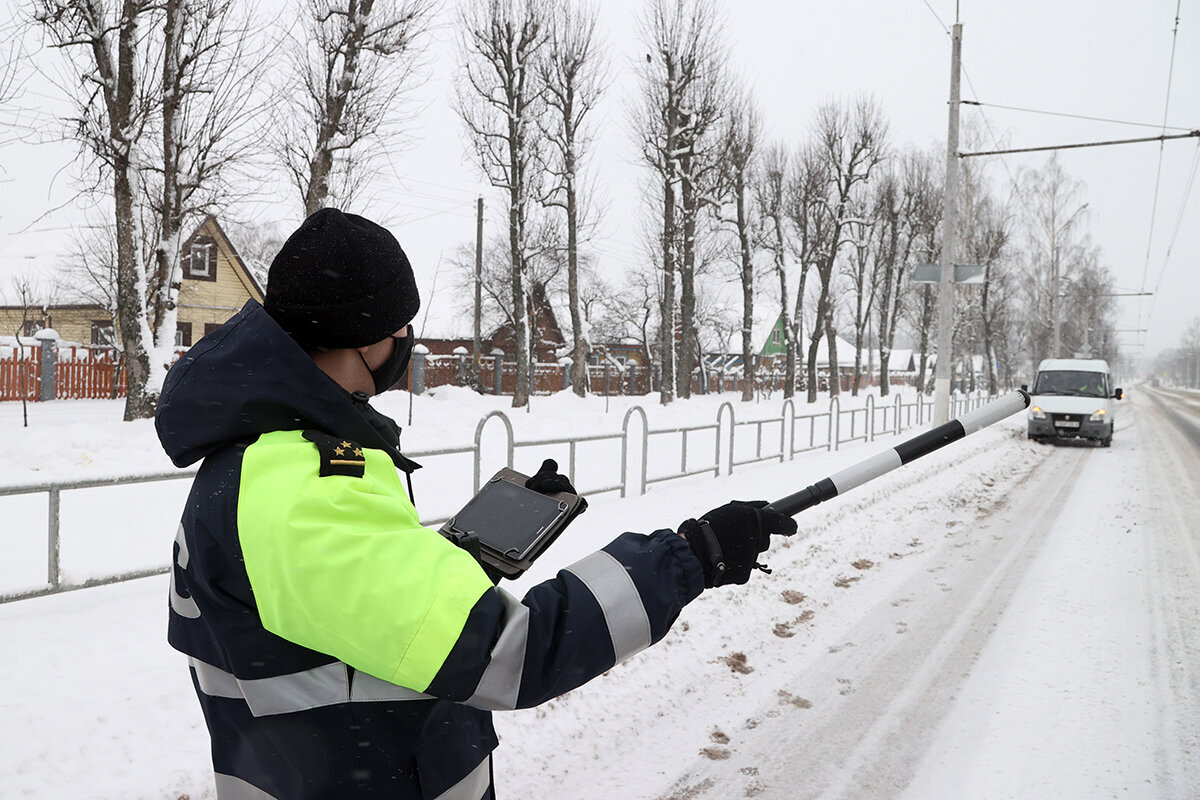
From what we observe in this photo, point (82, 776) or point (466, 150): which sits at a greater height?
point (466, 150)

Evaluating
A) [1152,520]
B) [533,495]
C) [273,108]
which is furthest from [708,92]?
[533,495]

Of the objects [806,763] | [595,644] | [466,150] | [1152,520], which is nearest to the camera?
[595,644]

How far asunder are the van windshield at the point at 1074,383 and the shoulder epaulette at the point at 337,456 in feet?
65.9

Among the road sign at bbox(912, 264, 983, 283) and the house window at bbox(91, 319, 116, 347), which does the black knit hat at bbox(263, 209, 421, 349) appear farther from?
the house window at bbox(91, 319, 116, 347)

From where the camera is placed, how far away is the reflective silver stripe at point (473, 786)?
136 centimetres

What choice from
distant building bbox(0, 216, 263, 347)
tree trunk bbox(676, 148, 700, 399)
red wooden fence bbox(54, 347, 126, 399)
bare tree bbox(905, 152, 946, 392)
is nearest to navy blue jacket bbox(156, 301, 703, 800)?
tree trunk bbox(676, 148, 700, 399)

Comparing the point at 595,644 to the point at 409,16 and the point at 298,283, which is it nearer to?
the point at 298,283

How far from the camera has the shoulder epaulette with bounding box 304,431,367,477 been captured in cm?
119

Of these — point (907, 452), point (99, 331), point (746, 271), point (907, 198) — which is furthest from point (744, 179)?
point (907, 452)

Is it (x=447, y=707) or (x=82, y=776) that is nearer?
(x=447, y=707)

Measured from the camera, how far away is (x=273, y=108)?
559 inches

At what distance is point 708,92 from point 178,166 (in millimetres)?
14977

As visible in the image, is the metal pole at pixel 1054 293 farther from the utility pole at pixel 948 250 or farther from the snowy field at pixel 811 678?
the snowy field at pixel 811 678

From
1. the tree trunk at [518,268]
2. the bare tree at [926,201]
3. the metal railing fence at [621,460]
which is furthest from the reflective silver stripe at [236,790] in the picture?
the bare tree at [926,201]
